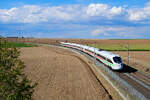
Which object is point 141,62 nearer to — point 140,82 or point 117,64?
point 117,64

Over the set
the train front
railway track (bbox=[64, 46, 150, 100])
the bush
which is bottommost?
railway track (bbox=[64, 46, 150, 100])

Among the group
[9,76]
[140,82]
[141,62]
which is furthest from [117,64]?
[9,76]

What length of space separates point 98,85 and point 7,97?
19600 millimetres

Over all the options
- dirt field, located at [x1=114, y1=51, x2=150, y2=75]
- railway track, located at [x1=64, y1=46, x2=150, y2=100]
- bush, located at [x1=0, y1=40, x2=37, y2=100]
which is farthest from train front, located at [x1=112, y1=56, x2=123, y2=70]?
bush, located at [x1=0, y1=40, x2=37, y2=100]

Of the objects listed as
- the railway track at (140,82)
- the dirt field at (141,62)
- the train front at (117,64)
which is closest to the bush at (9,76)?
the railway track at (140,82)

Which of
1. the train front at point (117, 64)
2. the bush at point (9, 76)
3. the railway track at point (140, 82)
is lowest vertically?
the railway track at point (140, 82)

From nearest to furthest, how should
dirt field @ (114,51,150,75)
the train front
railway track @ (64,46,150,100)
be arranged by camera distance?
railway track @ (64,46,150,100) < the train front < dirt field @ (114,51,150,75)

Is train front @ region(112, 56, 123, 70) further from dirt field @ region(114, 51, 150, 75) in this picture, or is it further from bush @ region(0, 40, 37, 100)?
bush @ region(0, 40, 37, 100)

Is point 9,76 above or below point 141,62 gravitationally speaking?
above

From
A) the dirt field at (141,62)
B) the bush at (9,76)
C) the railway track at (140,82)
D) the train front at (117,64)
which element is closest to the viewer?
the bush at (9,76)

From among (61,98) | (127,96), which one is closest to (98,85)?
(61,98)

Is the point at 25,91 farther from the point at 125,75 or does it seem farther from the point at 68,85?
the point at 125,75

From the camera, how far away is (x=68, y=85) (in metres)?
33.7

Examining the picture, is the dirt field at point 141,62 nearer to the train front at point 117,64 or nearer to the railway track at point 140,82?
the railway track at point 140,82
